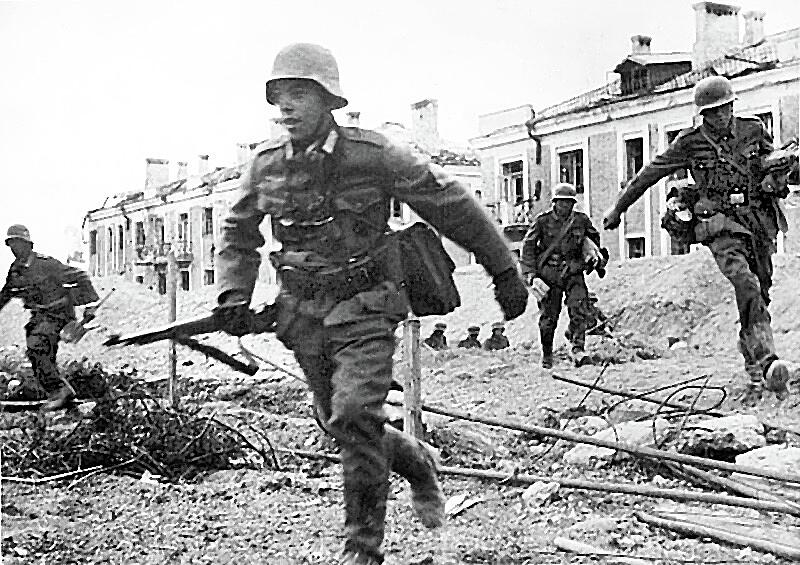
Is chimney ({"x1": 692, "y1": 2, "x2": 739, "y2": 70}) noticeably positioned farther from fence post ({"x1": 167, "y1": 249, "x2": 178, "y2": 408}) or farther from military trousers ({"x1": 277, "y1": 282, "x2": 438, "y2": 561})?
fence post ({"x1": 167, "y1": 249, "x2": 178, "y2": 408})

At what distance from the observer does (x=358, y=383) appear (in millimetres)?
2211

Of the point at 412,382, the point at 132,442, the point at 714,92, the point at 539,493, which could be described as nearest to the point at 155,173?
the point at 132,442

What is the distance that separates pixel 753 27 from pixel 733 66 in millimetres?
105

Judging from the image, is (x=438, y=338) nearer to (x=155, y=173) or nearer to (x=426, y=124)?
(x=426, y=124)

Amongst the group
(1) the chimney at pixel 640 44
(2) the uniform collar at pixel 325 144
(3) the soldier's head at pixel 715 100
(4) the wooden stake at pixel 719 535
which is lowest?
(4) the wooden stake at pixel 719 535

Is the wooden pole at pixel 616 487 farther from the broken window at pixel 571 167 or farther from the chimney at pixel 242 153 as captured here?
the broken window at pixel 571 167

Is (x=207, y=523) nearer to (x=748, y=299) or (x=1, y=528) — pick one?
(x=1, y=528)

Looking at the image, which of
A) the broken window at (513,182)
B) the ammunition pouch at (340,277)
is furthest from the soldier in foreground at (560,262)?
the ammunition pouch at (340,277)

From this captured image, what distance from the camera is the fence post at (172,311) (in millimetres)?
2738

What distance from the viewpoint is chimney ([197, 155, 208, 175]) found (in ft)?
9.30

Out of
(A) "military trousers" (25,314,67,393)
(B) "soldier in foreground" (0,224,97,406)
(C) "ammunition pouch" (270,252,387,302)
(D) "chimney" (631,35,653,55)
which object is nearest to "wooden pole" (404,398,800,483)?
(C) "ammunition pouch" (270,252,387,302)

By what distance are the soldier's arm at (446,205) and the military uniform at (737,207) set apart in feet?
3.19

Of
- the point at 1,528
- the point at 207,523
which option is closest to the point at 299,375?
the point at 207,523

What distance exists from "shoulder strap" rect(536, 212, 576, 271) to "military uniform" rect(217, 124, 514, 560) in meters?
0.96
